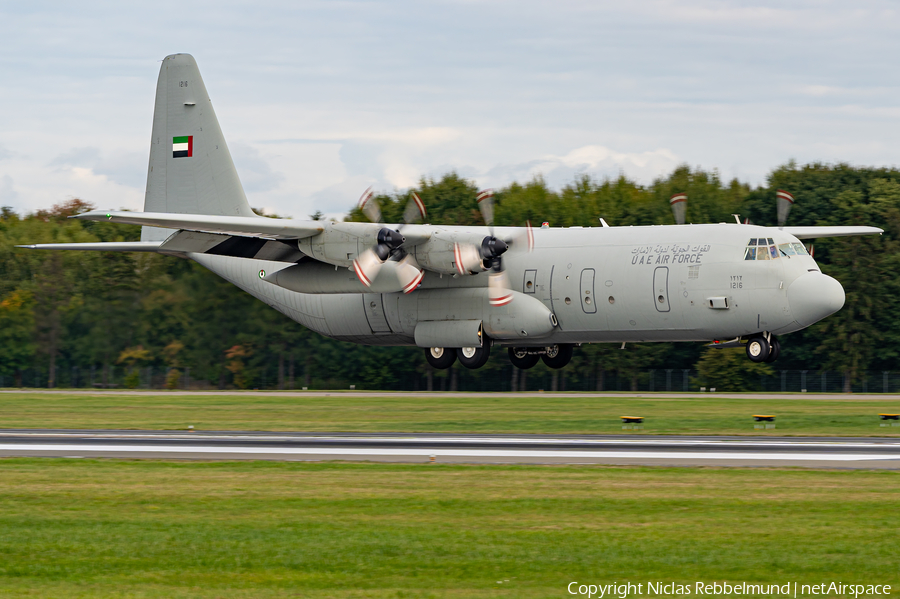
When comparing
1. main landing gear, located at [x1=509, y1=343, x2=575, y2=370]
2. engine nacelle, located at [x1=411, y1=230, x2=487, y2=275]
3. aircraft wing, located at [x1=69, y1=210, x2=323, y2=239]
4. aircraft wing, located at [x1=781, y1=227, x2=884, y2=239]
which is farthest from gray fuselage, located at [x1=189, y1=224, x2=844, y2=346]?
aircraft wing, located at [x1=69, y1=210, x2=323, y2=239]

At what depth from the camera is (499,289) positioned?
34.3m

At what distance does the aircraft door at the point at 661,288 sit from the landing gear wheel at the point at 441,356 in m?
7.53

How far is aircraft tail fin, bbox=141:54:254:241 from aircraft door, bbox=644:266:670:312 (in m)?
17.0

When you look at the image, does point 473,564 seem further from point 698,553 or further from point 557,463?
point 557,463

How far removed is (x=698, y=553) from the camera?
37.1ft

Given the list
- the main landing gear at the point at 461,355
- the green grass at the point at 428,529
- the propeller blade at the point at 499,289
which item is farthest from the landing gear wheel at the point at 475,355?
the green grass at the point at 428,529

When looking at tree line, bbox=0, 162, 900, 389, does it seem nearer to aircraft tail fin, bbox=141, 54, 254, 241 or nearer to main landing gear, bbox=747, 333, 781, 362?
aircraft tail fin, bbox=141, 54, 254, 241

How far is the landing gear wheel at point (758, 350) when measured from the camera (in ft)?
106

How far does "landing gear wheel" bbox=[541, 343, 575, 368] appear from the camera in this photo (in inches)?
1480

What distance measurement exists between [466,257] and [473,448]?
12.2m

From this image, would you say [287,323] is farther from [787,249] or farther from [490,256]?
[787,249]

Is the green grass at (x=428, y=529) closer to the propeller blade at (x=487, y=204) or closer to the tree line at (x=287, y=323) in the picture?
the propeller blade at (x=487, y=204)

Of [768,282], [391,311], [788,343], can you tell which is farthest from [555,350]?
[788,343]

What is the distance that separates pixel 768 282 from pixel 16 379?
37.0 metres
